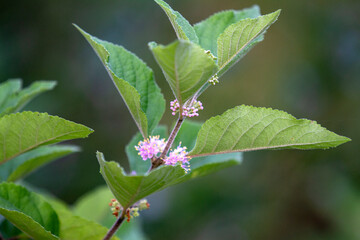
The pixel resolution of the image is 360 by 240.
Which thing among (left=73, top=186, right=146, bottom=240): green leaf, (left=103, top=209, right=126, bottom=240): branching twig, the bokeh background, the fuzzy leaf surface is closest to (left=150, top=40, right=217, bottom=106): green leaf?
(left=103, top=209, right=126, bottom=240): branching twig

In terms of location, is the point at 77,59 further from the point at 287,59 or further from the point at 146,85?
the point at 146,85

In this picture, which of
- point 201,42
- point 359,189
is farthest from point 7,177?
point 359,189

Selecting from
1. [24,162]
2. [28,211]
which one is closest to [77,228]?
[28,211]

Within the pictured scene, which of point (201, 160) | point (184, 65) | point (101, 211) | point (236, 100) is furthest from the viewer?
point (236, 100)

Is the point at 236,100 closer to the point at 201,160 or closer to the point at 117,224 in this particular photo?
the point at 201,160

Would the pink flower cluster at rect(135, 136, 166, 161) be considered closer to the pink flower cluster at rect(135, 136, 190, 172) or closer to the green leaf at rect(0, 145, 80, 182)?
the pink flower cluster at rect(135, 136, 190, 172)

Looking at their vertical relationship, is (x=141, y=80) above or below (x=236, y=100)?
below
